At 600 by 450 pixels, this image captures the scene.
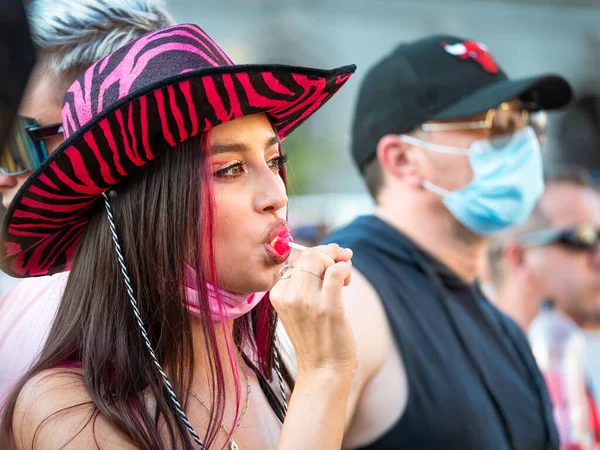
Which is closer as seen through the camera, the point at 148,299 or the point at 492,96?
the point at 148,299

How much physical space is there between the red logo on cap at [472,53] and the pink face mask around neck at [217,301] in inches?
80.5

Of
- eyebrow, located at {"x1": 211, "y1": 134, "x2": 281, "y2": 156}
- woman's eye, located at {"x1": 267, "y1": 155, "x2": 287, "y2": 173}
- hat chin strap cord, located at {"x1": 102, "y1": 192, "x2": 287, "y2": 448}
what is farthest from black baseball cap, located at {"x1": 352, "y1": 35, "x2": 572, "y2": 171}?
hat chin strap cord, located at {"x1": 102, "y1": 192, "x2": 287, "y2": 448}

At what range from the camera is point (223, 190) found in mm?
1810

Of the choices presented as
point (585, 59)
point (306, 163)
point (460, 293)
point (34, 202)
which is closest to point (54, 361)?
point (34, 202)

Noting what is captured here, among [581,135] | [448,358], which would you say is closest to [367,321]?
[448,358]

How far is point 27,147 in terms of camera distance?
7.57 feet

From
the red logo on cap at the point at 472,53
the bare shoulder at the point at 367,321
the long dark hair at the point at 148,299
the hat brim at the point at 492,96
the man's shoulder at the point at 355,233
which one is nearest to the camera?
the long dark hair at the point at 148,299

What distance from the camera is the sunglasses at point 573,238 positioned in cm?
509

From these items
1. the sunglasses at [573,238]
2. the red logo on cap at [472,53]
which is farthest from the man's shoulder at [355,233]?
the sunglasses at [573,238]

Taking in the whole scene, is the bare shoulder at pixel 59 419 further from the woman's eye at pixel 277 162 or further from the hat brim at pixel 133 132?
the woman's eye at pixel 277 162

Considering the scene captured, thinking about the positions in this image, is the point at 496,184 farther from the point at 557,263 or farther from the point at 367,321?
the point at 557,263

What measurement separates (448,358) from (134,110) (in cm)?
169

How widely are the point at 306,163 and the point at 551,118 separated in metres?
4.79

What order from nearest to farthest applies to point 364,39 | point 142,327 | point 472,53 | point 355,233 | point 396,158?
point 142,327
point 355,233
point 396,158
point 472,53
point 364,39
